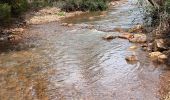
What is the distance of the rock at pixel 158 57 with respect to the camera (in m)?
13.6

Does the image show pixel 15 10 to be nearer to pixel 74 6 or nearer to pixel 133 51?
pixel 74 6

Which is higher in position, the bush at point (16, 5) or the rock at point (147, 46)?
the bush at point (16, 5)

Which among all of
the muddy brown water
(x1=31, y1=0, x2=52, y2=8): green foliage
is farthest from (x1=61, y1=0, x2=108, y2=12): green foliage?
the muddy brown water

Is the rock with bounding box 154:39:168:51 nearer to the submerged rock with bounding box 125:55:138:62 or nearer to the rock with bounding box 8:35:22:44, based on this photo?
the submerged rock with bounding box 125:55:138:62

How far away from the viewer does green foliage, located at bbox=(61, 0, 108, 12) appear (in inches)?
1098

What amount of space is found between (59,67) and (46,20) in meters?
11.8

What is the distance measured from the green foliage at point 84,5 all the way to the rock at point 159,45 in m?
13.3

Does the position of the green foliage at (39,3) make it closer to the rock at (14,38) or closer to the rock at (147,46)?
the rock at (14,38)

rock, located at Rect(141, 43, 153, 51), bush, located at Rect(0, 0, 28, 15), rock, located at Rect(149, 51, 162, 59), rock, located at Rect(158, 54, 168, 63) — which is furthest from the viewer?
bush, located at Rect(0, 0, 28, 15)

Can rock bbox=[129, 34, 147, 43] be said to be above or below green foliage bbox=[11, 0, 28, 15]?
below

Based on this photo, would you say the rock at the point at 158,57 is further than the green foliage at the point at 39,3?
No

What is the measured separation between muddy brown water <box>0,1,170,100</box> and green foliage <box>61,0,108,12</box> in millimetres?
8610

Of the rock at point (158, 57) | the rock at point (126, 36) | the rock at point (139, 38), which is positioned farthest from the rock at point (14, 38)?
the rock at point (158, 57)

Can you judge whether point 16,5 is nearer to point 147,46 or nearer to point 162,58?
point 147,46
